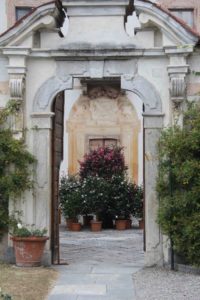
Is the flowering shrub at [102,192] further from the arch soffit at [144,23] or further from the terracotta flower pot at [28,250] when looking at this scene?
the arch soffit at [144,23]

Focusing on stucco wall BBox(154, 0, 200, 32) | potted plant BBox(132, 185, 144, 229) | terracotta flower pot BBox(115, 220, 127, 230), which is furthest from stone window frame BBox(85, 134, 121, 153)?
stucco wall BBox(154, 0, 200, 32)

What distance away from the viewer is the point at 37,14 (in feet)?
34.0

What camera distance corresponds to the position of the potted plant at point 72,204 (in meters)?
18.7

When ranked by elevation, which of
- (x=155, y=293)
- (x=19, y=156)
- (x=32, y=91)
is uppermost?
(x=32, y=91)

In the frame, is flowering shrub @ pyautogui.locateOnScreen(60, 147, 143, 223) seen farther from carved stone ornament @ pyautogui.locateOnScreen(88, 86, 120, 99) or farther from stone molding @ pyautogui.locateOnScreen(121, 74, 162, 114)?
stone molding @ pyautogui.locateOnScreen(121, 74, 162, 114)

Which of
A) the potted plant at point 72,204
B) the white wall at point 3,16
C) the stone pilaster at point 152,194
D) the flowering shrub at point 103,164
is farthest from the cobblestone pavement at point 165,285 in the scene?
the white wall at point 3,16

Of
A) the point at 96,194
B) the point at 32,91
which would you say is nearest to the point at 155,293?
the point at 32,91

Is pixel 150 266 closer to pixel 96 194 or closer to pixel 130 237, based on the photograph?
pixel 130 237

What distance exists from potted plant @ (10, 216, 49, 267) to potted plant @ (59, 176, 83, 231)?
836cm

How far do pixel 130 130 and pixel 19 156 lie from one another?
12.7 meters

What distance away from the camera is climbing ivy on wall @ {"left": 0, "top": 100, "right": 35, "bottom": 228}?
34.0ft

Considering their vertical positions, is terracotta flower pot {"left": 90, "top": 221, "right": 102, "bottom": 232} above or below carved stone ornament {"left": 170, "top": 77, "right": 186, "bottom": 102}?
below

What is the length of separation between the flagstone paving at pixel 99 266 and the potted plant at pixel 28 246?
18.2 inches

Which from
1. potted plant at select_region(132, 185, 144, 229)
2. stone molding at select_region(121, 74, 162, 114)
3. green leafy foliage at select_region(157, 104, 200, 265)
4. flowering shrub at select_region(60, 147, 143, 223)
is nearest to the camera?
green leafy foliage at select_region(157, 104, 200, 265)
